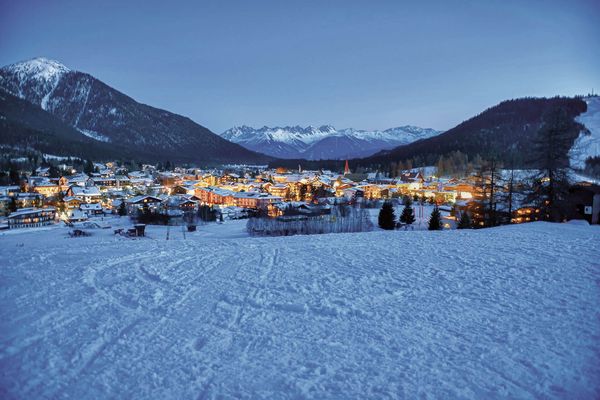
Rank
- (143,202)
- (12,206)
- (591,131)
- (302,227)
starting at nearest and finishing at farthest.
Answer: (302,227), (12,206), (143,202), (591,131)

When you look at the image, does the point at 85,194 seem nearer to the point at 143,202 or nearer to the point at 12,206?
the point at 12,206

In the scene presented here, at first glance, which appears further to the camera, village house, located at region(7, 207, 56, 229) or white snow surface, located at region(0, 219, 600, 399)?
village house, located at region(7, 207, 56, 229)

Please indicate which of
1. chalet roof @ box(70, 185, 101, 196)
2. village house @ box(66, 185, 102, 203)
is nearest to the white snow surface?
village house @ box(66, 185, 102, 203)

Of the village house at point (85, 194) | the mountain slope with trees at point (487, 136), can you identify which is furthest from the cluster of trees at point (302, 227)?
the mountain slope with trees at point (487, 136)

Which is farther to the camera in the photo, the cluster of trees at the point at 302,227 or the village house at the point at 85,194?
the village house at the point at 85,194

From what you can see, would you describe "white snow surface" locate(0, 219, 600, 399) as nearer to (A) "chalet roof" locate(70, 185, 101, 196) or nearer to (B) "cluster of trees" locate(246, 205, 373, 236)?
(B) "cluster of trees" locate(246, 205, 373, 236)

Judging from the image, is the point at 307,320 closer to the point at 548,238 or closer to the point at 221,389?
the point at 221,389

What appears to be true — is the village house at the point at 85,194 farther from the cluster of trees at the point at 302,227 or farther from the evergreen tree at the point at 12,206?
the cluster of trees at the point at 302,227

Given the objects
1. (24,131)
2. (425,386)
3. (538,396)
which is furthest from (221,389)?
(24,131)

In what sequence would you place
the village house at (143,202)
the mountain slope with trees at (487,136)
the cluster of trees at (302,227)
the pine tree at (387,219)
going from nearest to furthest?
the cluster of trees at (302,227), the pine tree at (387,219), the village house at (143,202), the mountain slope with trees at (487,136)

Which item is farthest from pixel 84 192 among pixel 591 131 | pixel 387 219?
pixel 591 131
